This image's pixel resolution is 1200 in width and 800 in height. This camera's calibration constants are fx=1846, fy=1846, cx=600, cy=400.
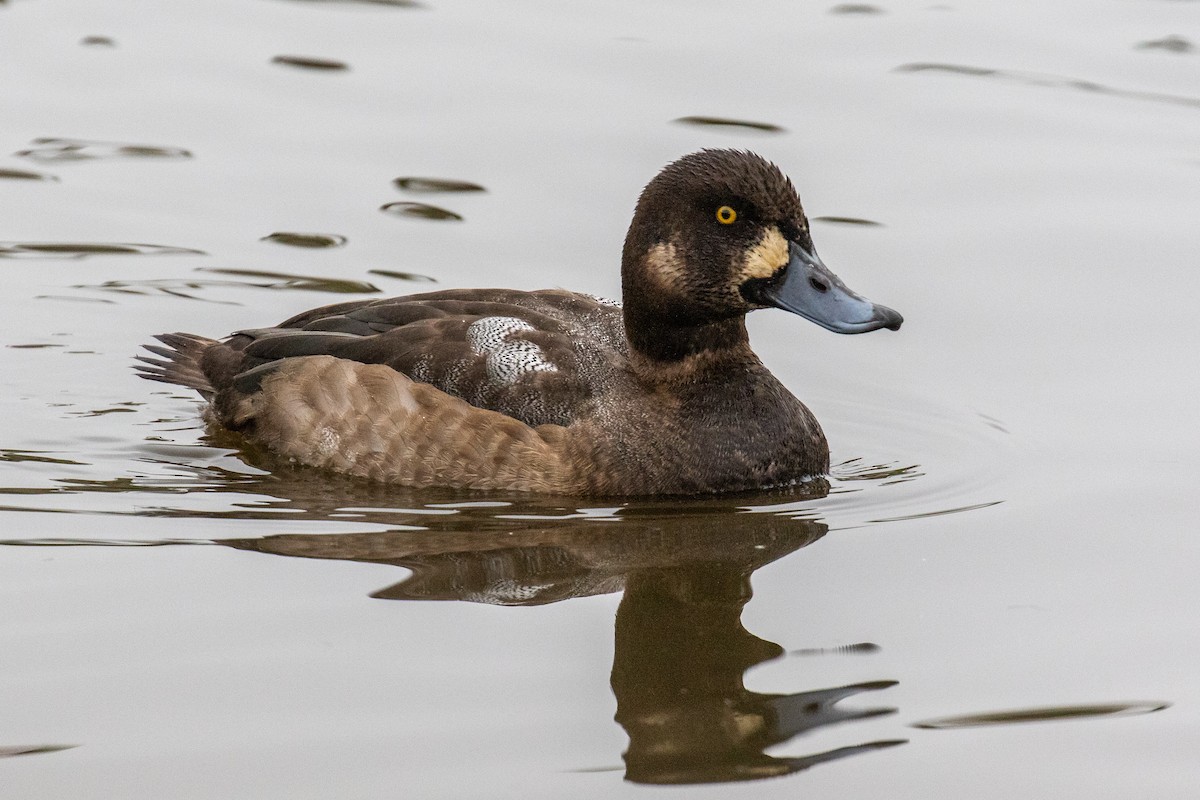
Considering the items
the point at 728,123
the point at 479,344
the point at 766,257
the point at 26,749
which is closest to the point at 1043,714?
the point at 766,257

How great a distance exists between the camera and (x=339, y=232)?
34.9 ft

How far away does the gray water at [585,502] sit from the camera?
5.34m

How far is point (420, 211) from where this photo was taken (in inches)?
429

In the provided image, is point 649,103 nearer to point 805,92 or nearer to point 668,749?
point 805,92

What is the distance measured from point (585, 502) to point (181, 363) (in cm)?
233

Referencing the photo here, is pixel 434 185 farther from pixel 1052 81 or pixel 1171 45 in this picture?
pixel 1171 45

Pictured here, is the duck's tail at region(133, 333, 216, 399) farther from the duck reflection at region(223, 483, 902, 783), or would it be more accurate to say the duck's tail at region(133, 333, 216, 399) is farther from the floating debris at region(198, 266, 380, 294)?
the duck reflection at region(223, 483, 902, 783)

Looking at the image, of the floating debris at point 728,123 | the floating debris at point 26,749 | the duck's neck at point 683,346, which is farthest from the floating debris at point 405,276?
the floating debris at point 26,749

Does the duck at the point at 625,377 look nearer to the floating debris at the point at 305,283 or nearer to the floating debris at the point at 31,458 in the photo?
the floating debris at the point at 31,458

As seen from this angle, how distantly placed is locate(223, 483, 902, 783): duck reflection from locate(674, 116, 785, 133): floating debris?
15.1ft

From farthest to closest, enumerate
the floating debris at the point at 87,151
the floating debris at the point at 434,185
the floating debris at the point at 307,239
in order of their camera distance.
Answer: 1. the floating debris at the point at 87,151
2. the floating debris at the point at 434,185
3. the floating debris at the point at 307,239

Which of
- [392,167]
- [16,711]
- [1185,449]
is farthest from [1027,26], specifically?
[16,711]

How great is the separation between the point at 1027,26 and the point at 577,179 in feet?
13.3

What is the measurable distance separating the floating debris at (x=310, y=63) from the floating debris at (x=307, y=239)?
2596 millimetres
